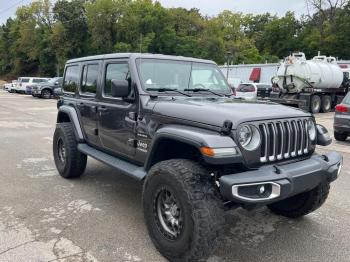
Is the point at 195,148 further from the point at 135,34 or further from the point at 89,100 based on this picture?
the point at 135,34

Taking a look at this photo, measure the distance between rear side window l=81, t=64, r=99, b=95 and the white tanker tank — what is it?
51.6 feet

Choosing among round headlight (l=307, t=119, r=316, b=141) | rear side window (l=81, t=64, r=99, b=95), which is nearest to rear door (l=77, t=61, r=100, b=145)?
rear side window (l=81, t=64, r=99, b=95)

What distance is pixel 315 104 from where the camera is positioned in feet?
65.1

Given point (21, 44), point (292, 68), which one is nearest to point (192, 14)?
point (21, 44)

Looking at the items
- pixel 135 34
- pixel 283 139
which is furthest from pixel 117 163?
pixel 135 34

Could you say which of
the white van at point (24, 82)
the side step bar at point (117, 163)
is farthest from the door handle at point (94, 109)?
the white van at point (24, 82)

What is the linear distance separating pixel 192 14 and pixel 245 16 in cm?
2262

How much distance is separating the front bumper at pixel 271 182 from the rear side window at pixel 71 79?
3.67 meters

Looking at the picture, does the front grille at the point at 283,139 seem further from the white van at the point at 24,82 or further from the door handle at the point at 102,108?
the white van at the point at 24,82

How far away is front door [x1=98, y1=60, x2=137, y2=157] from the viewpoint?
4.39 meters

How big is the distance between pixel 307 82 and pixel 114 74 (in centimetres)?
1635

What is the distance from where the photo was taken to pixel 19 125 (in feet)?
41.7

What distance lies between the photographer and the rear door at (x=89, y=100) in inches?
208

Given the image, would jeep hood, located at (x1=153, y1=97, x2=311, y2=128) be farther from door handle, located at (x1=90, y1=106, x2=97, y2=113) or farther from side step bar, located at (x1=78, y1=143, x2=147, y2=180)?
door handle, located at (x1=90, y1=106, x2=97, y2=113)
